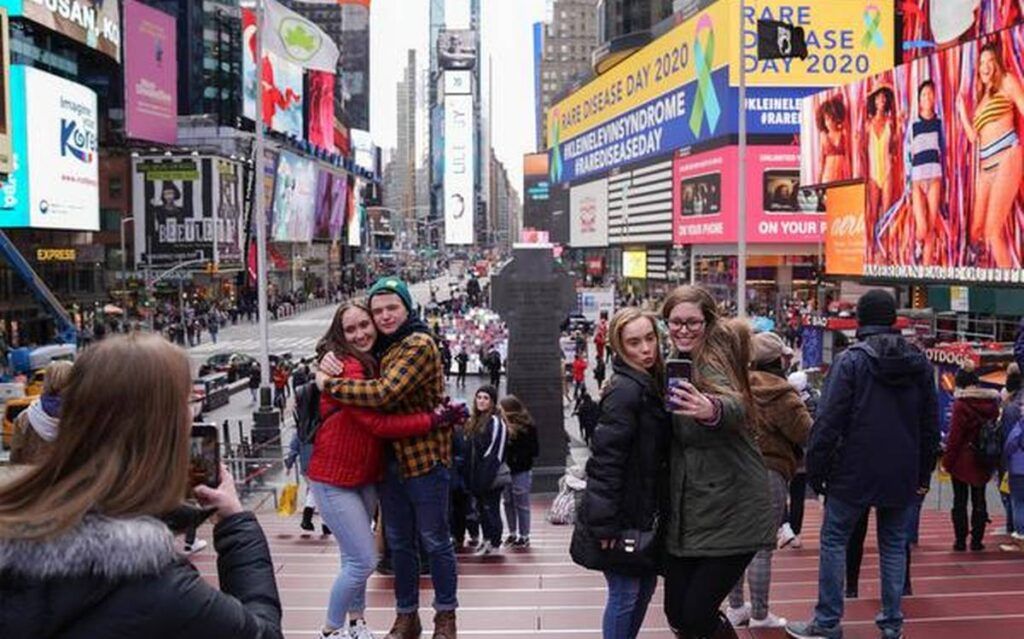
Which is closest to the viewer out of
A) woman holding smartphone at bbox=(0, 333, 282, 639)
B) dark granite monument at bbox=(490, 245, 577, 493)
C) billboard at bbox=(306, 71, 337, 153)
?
woman holding smartphone at bbox=(0, 333, 282, 639)

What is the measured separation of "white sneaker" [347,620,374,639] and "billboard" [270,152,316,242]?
74.8 m

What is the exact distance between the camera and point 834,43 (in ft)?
197

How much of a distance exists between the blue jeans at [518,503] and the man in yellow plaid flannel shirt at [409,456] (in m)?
3.64

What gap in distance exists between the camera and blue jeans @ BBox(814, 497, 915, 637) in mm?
4902

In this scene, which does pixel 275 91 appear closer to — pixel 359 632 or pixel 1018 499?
pixel 1018 499

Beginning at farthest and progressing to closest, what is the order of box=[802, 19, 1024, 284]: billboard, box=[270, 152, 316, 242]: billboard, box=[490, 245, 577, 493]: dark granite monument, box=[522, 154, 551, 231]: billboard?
box=[522, 154, 551, 231]: billboard
box=[270, 152, 316, 242]: billboard
box=[802, 19, 1024, 284]: billboard
box=[490, 245, 577, 493]: dark granite monument

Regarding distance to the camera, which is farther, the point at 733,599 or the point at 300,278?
the point at 300,278

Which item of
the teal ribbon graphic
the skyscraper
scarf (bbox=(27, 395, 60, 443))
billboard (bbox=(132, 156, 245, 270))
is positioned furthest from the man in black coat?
the skyscraper

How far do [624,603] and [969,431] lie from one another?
450 centimetres

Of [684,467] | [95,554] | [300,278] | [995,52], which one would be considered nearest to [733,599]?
[684,467]

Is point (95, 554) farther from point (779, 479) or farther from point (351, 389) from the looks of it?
point (779, 479)

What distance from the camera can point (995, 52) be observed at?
2684 cm

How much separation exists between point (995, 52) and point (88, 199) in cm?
4146

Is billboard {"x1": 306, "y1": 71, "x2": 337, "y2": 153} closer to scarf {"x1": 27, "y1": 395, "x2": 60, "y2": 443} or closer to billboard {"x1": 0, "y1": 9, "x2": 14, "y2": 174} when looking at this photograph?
billboard {"x1": 0, "y1": 9, "x2": 14, "y2": 174}
